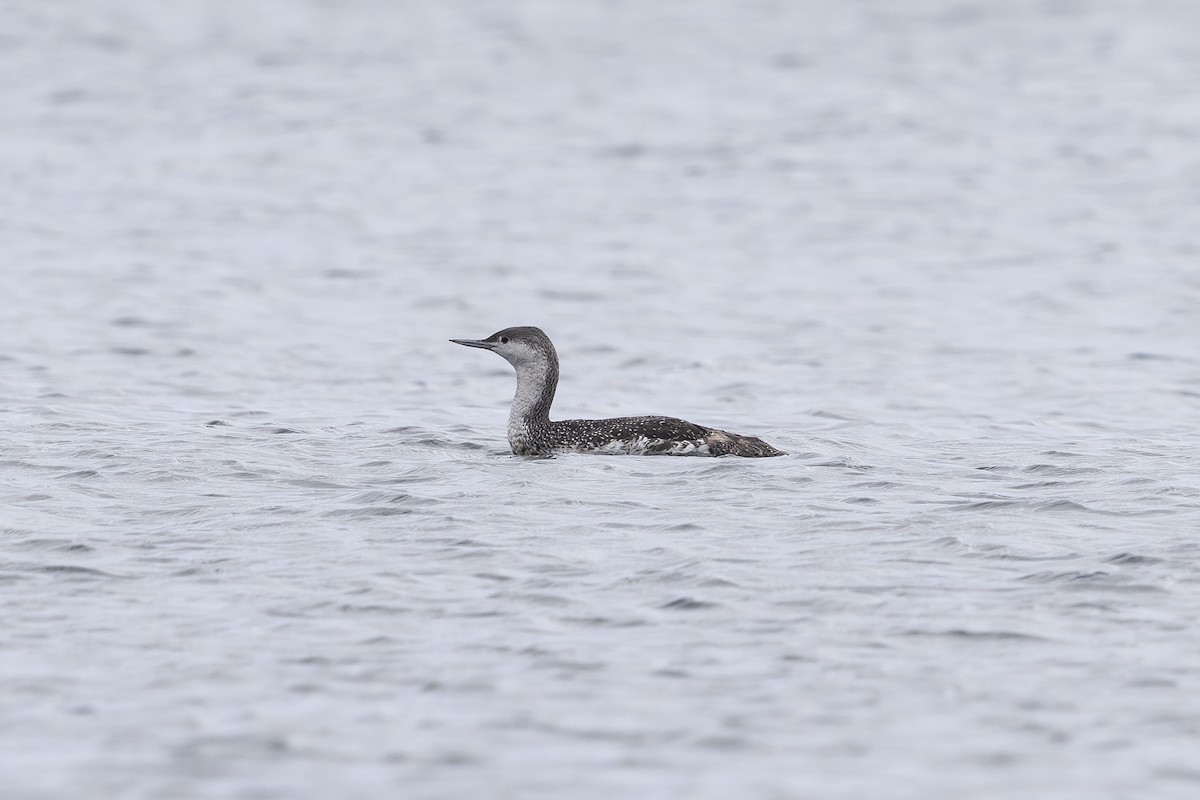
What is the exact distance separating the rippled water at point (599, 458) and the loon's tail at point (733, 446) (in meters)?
0.20

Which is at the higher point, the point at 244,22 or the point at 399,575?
the point at 244,22

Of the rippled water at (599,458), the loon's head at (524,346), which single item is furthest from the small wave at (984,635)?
the loon's head at (524,346)

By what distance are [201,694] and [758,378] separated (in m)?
11.6

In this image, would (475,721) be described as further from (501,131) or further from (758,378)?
(501,131)

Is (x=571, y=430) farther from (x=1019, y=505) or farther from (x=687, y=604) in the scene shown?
(x=687, y=604)

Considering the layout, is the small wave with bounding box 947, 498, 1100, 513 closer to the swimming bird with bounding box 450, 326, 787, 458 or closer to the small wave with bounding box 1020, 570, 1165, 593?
the small wave with bounding box 1020, 570, 1165, 593

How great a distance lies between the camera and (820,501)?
12273 mm

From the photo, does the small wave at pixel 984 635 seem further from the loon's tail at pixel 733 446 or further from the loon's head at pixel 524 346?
the loon's head at pixel 524 346

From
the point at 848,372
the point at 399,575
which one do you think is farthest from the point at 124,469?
the point at 848,372

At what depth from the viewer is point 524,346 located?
14.9 meters

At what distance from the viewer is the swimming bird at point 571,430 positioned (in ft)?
45.8

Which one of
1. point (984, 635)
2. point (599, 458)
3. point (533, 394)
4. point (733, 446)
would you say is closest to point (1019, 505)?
point (733, 446)

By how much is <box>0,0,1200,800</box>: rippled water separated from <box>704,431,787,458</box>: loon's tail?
0.20 meters

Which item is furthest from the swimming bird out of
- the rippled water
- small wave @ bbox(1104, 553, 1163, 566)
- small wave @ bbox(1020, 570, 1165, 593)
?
small wave @ bbox(1020, 570, 1165, 593)
